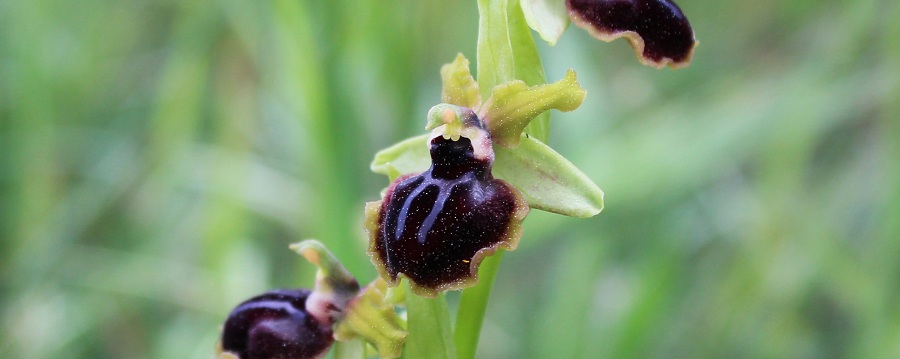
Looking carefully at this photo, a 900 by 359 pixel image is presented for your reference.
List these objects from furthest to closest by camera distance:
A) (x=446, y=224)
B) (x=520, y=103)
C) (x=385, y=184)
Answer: (x=385, y=184) < (x=520, y=103) < (x=446, y=224)

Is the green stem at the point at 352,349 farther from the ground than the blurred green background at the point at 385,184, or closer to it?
closer to it

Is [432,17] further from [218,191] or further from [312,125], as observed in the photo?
[312,125]

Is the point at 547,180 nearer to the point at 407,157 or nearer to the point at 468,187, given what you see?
the point at 468,187

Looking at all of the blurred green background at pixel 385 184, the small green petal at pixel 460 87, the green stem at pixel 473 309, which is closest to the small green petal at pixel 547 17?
the small green petal at pixel 460 87

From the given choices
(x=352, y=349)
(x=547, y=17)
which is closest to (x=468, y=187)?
(x=547, y=17)

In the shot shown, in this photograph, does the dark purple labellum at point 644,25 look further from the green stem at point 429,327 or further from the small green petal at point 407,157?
the green stem at point 429,327
